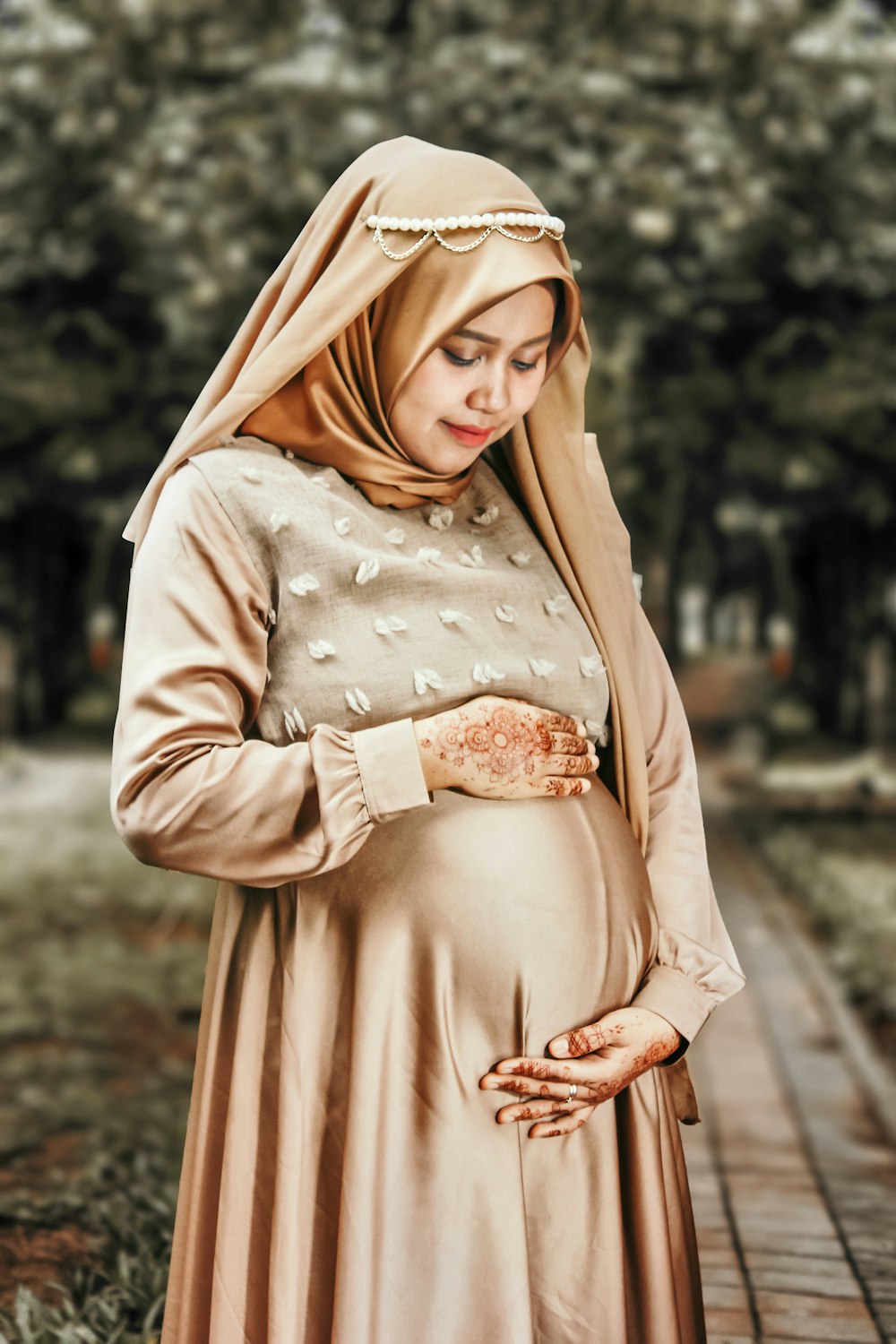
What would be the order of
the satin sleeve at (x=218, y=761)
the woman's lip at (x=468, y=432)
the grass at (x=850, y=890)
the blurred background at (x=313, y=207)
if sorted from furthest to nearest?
1. the grass at (x=850, y=890)
2. the blurred background at (x=313, y=207)
3. the woman's lip at (x=468, y=432)
4. the satin sleeve at (x=218, y=761)

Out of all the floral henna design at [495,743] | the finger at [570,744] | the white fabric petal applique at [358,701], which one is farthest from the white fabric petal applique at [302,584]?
the finger at [570,744]

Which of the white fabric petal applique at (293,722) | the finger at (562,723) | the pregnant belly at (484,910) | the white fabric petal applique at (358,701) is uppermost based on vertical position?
the white fabric petal applique at (358,701)

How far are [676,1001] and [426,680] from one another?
571 millimetres

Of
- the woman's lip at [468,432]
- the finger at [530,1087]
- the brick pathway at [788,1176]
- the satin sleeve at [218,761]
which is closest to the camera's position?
the satin sleeve at [218,761]

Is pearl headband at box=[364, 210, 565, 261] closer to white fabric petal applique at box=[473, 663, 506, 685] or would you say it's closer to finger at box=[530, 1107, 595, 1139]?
white fabric petal applique at box=[473, 663, 506, 685]

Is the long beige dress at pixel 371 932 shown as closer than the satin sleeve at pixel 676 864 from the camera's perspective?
Yes

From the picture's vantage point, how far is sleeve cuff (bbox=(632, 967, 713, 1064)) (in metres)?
1.97

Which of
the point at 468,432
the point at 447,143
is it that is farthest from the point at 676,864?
the point at 447,143

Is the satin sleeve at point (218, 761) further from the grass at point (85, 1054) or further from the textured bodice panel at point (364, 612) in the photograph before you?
the grass at point (85, 1054)

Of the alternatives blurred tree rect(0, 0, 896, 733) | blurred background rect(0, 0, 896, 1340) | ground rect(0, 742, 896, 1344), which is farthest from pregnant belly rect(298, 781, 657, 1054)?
blurred tree rect(0, 0, 896, 733)

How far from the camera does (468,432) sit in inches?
76.9

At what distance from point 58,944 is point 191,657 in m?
5.85

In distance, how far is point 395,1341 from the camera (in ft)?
5.98

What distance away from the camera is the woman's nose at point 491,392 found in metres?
1.90
